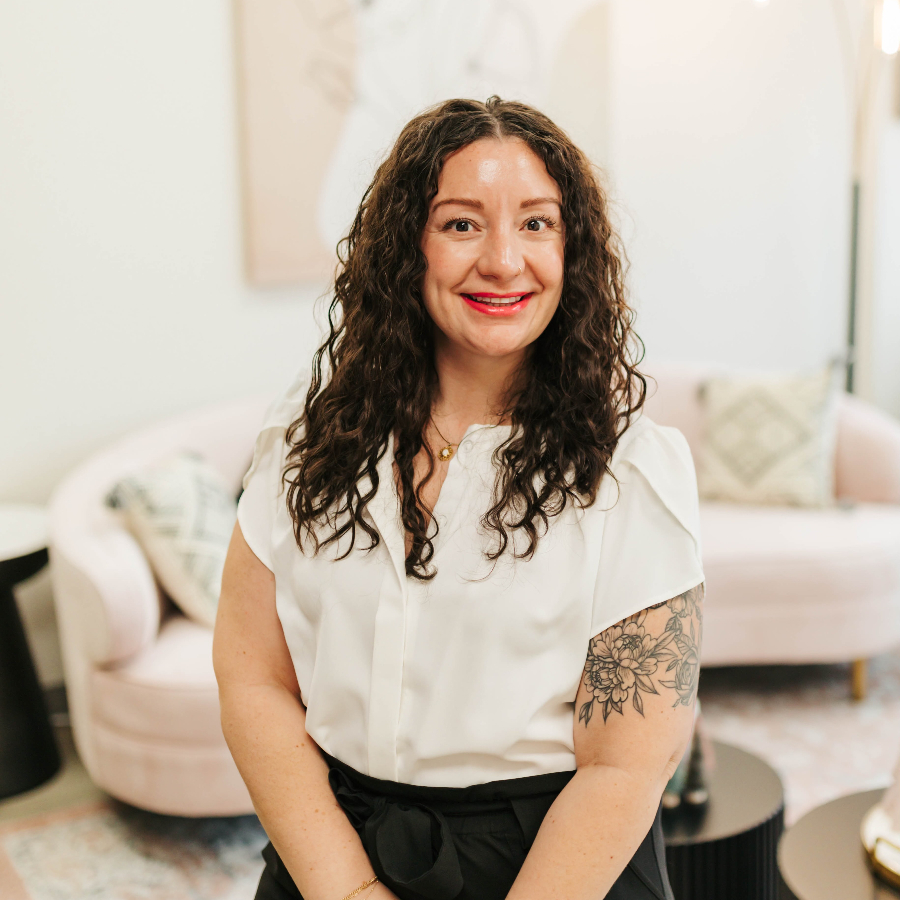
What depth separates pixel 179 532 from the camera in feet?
7.82

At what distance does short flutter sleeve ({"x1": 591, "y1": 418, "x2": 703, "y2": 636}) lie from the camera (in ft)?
3.65

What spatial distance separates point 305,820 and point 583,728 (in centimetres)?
34

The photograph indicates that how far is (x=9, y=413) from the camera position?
2787 millimetres

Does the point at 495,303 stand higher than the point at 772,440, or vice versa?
the point at 495,303

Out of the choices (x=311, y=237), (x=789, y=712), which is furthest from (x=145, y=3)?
(x=789, y=712)

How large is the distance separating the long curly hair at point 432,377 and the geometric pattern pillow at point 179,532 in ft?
3.88

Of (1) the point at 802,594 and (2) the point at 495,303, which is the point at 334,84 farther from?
(2) the point at 495,303

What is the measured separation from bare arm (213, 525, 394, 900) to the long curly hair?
0.13 m

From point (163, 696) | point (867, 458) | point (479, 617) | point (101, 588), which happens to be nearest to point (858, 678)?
point (867, 458)

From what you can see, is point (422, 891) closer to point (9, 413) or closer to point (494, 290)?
point (494, 290)

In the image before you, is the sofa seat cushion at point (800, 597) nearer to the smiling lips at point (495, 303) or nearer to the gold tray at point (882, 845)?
the gold tray at point (882, 845)

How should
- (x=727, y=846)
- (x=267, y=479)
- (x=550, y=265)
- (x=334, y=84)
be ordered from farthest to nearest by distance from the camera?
(x=334, y=84) → (x=727, y=846) → (x=267, y=479) → (x=550, y=265)

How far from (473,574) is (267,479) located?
12.3 inches

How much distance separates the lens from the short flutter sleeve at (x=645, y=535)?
1.11 metres
